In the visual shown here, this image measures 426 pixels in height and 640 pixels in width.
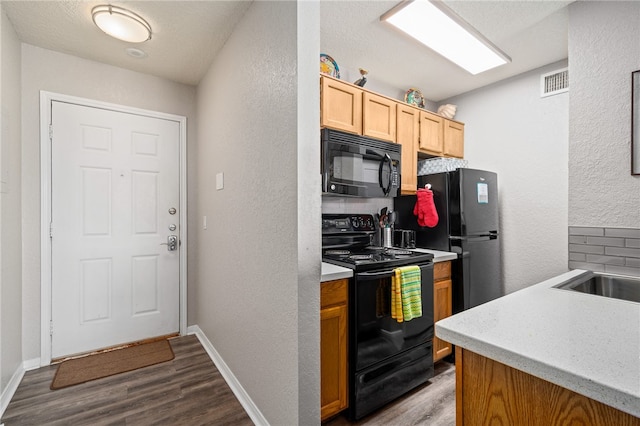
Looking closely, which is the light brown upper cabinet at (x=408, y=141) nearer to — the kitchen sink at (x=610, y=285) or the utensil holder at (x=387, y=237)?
the utensil holder at (x=387, y=237)

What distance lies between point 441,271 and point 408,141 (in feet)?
3.85

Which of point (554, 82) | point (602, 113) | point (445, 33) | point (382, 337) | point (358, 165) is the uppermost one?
point (445, 33)

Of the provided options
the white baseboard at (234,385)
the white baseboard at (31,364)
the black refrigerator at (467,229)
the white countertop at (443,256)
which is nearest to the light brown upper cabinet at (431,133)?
the black refrigerator at (467,229)

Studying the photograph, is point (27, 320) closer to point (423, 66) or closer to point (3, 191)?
point (3, 191)

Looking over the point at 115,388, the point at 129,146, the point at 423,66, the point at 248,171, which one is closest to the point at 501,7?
the point at 423,66

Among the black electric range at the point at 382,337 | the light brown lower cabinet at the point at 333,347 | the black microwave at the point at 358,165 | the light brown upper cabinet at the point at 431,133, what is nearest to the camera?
the light brown lower cabinet at the point at 333,347

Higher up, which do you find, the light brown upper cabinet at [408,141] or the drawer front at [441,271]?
the light brown upper cabinet at [408,141]

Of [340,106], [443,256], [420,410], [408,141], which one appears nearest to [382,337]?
[420,410]

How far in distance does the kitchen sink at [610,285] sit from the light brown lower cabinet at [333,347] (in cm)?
111

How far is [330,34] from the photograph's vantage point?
2.21 metres

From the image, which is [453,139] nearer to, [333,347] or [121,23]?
[333,347]

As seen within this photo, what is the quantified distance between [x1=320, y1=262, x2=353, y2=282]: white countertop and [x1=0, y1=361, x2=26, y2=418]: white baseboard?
2081 millimetres

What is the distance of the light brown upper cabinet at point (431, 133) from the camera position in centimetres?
276

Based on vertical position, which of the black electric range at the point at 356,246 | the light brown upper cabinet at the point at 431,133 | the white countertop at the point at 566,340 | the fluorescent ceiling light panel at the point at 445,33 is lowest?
the white countertop at the point at 566,340
